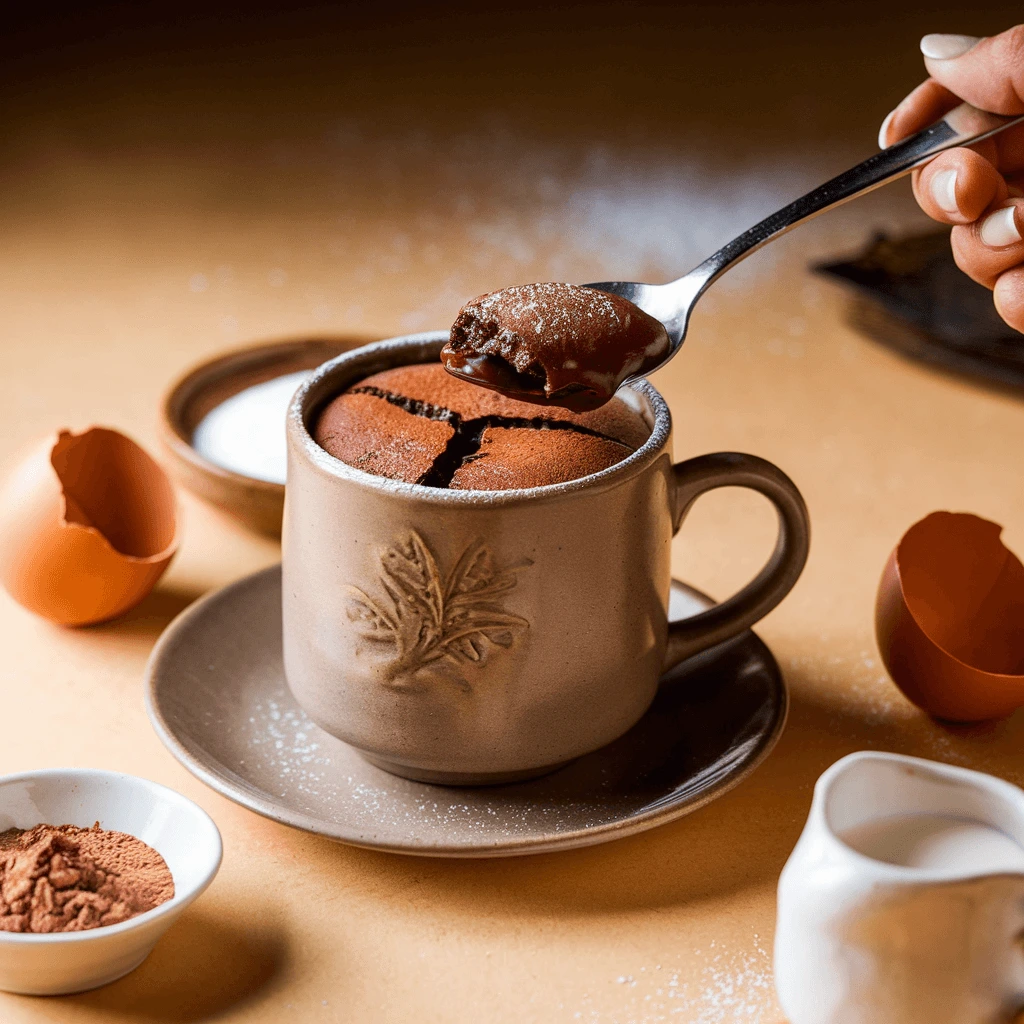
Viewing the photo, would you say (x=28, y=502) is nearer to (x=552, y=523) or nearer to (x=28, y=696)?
(x=28, y=696)

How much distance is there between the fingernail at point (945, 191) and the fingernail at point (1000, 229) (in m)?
0.03

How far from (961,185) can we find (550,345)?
17.1 inches

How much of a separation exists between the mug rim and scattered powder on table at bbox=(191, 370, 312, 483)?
0.85 ft

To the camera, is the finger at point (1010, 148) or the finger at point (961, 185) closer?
the finger at point (961, 185)

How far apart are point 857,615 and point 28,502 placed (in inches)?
26.7

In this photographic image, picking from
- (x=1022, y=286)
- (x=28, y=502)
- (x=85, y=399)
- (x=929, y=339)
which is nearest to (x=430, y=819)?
(x=28, y=502)

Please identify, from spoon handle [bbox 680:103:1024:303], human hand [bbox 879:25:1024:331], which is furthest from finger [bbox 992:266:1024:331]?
spoon handle [bbox 680:103:1024:303]

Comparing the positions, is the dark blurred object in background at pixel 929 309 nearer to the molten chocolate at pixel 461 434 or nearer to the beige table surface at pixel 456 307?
the beige table surface at pixel 456 307

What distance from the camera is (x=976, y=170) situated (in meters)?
1.05

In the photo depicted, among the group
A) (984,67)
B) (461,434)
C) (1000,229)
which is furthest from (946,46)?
(461,434)

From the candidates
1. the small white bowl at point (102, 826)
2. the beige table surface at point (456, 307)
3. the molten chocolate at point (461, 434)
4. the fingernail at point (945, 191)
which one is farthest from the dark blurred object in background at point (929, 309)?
the small white bowl at point (102, 826)

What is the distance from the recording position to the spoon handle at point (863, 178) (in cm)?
97

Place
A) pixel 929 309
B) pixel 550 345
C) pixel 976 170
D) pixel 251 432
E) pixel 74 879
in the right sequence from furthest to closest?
pixel 929 309 < pixel 251 432 < pixel 976 170 < pixel 550 345 < pixel 74 879

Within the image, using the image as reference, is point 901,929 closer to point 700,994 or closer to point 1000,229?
point 700,994
